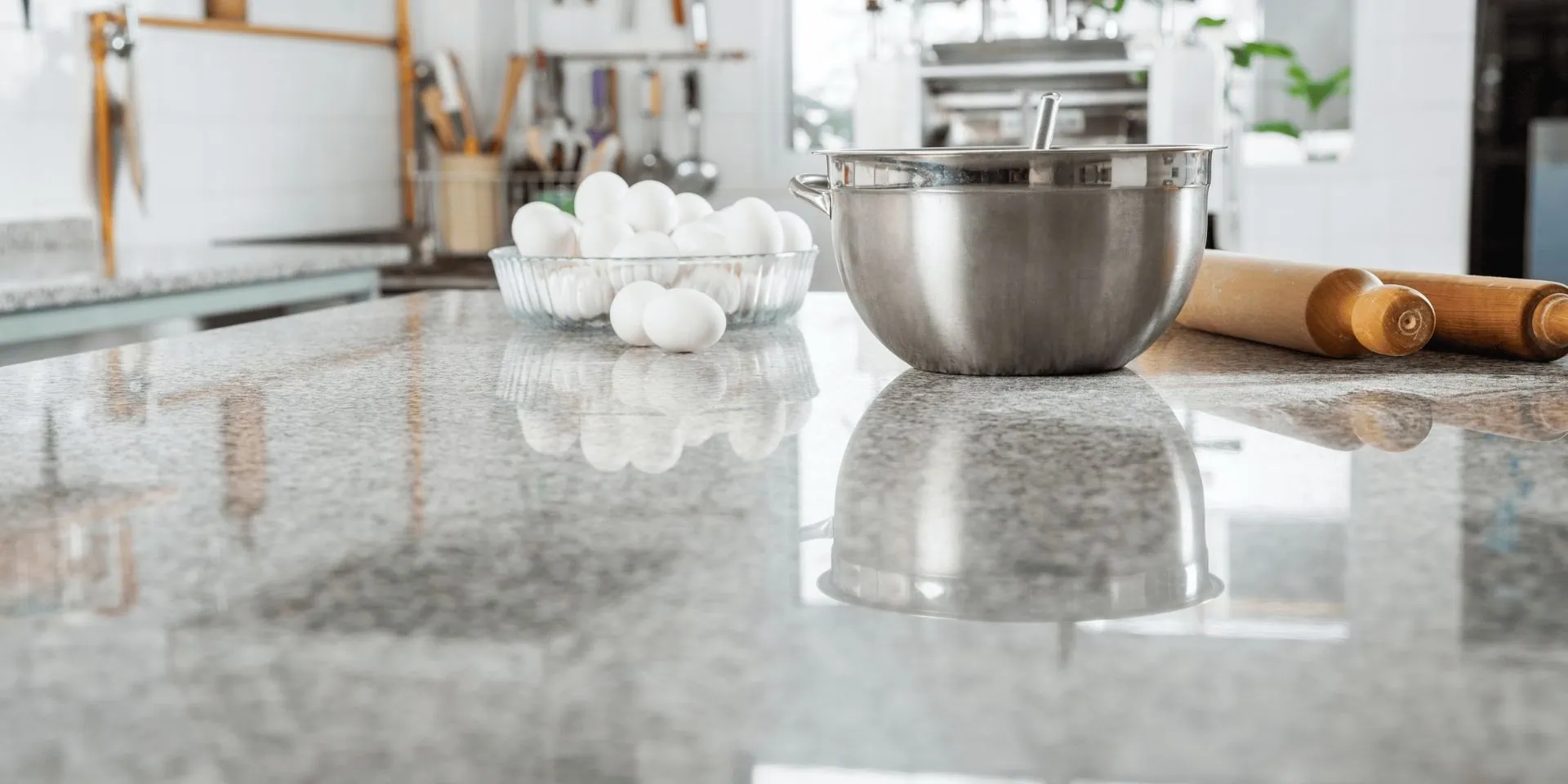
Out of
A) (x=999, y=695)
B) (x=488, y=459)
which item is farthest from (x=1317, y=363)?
(x=999, y=695)

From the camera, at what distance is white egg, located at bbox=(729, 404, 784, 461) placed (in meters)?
0.64

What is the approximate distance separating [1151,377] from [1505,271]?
3.07 m

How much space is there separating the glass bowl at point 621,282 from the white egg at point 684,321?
9cm

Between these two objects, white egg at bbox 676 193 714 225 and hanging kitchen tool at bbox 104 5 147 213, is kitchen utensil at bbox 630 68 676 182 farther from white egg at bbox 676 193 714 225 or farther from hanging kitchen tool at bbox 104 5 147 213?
white egg at bbox 676 193 714 225

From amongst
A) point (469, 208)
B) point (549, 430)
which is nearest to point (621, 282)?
point (549, 430)

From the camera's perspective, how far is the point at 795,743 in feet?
1.02

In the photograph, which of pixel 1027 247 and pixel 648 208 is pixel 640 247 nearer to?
pixel 648 208

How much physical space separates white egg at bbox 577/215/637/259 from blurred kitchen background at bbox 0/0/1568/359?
174cm

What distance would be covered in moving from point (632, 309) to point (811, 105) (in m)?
2.89

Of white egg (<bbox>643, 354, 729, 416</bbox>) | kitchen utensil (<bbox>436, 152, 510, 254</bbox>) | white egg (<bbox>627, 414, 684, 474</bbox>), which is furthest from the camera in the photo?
kitchen utensil (<bbox>436, 152, 510, 254</bbox>)

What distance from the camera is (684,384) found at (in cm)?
84

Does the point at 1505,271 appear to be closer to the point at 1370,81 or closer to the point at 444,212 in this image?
the point at 1370,81

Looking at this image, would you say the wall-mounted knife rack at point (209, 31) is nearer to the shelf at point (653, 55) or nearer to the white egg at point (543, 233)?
the shelf at point (653, 55)

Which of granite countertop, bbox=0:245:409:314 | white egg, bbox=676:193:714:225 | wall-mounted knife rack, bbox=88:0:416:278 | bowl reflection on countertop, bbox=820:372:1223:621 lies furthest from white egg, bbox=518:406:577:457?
wall-mounted knife rack, bbox=88:0:416:278
